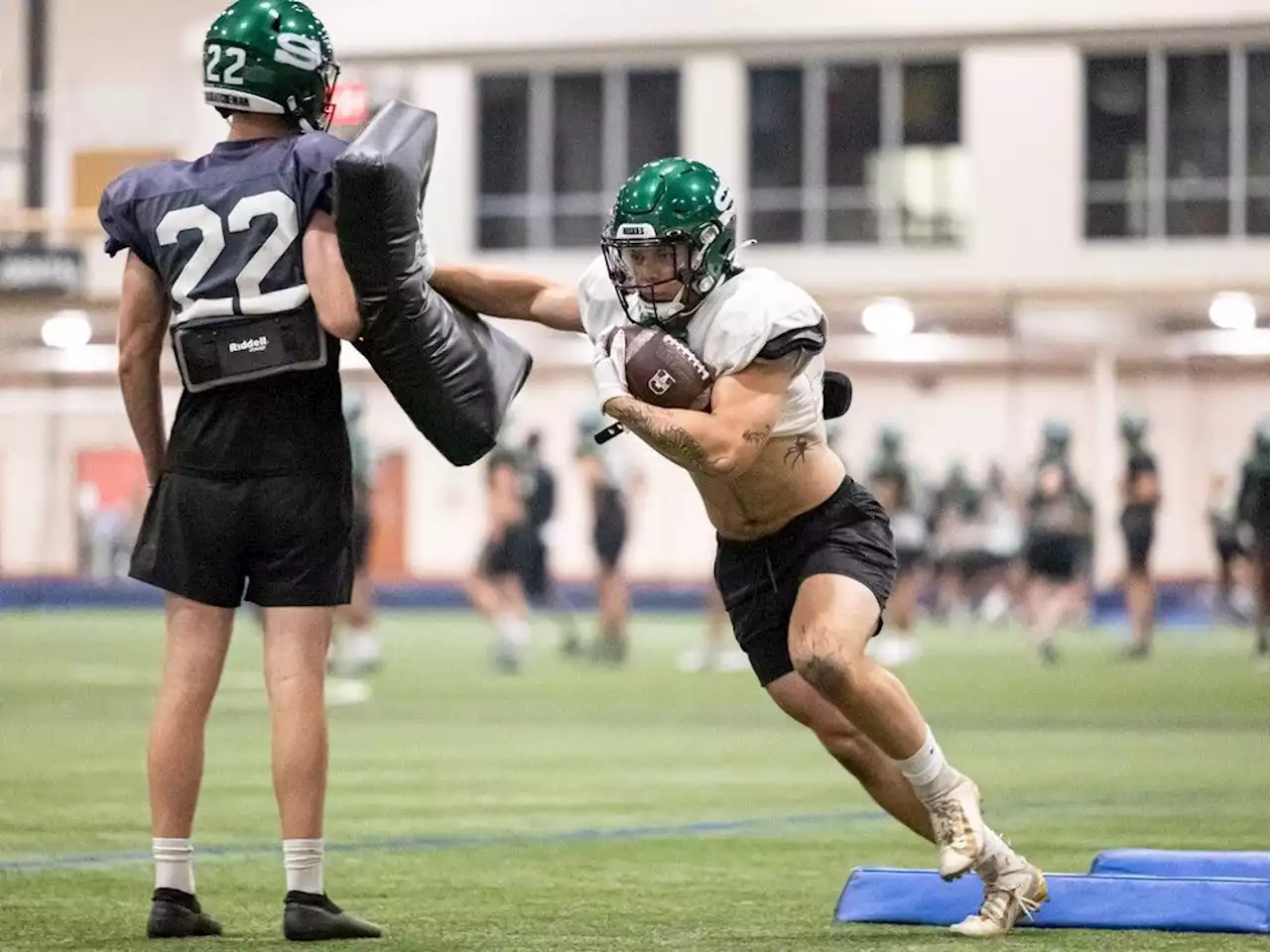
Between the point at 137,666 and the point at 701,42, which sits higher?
the point at 701,42

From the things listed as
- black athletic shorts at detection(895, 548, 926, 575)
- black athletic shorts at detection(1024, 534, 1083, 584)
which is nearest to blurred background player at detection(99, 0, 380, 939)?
black athletic shorts at detection(895, 548, 926, 575)

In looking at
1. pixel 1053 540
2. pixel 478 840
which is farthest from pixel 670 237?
pixel 1053 540

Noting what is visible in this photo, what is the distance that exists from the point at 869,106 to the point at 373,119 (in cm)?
2772

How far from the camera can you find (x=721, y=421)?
4.87 meters

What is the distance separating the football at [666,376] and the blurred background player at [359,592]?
30.5 ft

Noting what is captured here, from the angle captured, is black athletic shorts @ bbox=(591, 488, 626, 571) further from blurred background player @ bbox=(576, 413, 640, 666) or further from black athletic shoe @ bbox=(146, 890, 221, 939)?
black athletic shoe @ bbox=(146, 890, 221, 939)

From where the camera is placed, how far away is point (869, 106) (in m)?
32.1

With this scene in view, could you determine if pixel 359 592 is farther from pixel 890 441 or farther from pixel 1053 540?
pixel 1053 540

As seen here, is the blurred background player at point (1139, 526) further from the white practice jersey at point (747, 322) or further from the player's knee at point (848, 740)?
the white practice jersey at point (747, 322)

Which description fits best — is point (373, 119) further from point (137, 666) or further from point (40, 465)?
point (40, 465)

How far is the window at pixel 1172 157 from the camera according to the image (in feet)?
101

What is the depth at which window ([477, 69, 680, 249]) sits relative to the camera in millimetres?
32469

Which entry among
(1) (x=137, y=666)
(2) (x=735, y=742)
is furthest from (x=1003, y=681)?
(1) (x=137, y=666)

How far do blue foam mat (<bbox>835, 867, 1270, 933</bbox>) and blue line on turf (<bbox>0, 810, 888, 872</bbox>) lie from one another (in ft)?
6.50
